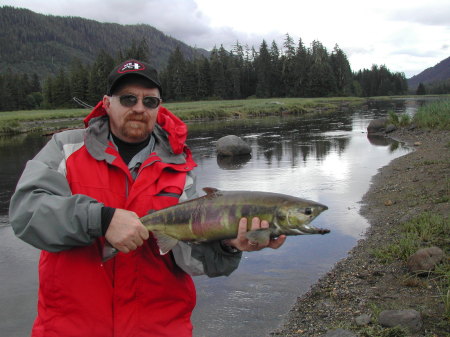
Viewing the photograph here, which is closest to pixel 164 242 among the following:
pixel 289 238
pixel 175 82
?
pixel 289 238

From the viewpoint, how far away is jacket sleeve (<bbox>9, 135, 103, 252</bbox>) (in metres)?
2.53

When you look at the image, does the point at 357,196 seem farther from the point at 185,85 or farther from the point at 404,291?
the point at 185,85

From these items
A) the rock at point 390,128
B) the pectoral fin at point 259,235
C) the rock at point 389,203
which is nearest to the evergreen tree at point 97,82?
the rock at point 390,128

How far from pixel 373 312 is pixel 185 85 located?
9757cm

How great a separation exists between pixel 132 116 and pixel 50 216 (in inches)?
41.1

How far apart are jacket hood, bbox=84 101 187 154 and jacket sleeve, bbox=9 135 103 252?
0.84 meters

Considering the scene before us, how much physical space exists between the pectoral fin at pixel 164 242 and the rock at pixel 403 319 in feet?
9.54

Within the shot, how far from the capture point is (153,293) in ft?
9.70

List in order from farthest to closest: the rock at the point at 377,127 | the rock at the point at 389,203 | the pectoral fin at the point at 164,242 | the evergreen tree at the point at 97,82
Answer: the evergreen tree at the point at 97,82 < the rock at the point at 377,127 < the rock at the point at 389,203 < the pectoral fin at the point at 164,242

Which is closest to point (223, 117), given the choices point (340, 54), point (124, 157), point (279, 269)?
point (279, 269)

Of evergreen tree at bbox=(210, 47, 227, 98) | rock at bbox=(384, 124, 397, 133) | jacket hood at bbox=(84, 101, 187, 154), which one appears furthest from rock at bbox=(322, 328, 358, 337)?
evergreen tree at bbox=(210, 47, 227, 98)

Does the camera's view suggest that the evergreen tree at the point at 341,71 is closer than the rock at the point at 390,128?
No

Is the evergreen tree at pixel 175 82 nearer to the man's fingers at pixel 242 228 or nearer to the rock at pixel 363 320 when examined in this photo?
the rock at pixel 363 320

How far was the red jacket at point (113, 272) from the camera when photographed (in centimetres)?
279
